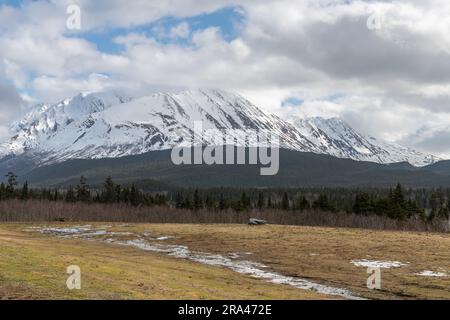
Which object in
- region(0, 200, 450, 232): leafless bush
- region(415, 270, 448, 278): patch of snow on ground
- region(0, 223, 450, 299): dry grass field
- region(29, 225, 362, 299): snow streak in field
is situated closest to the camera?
region(0, 223, 450, 299): dry grass field

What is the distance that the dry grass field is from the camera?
34219 millimetres

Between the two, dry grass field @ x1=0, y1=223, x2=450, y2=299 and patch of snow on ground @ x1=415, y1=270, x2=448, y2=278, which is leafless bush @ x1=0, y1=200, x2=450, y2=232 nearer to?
dry grass field @ x1=0, y1=223, x2=450, y2=299

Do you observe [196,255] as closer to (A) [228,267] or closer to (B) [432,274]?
(A) [228,267]

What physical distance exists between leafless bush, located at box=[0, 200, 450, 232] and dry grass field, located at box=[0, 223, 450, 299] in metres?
57.8

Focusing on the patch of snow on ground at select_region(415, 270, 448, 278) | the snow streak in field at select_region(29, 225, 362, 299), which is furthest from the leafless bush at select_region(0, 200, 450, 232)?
the patch of snow on ground at select_region(415, 270, 448, 278)

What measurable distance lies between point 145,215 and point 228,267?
12520cm

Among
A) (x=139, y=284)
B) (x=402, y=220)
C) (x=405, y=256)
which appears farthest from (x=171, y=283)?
(x=402, y=220)

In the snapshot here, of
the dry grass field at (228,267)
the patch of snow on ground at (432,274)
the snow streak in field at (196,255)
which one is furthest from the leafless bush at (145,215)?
the patch of snow on ground at (432,274)

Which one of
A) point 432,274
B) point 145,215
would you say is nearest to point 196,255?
point 432,274

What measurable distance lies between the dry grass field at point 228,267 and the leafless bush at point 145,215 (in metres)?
57.8

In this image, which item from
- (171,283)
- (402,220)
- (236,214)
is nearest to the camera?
(171,283)
